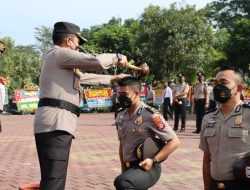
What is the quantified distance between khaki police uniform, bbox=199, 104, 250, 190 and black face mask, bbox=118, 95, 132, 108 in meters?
0.81

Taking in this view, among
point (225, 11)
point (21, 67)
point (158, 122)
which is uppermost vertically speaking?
point (225, 11)

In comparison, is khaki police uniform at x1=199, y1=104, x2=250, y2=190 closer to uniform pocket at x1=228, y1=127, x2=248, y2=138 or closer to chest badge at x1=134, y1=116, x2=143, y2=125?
uniform pocket at x1=228, y1=127, x2=248, y2=138

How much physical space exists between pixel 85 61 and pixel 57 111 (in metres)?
0.48

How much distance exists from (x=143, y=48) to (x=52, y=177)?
108 feet

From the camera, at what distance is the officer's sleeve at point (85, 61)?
184 inches

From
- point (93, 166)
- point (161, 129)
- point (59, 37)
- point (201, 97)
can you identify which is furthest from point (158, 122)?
point (201, 97)

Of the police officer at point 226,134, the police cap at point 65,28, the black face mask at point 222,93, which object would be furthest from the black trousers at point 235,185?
the police cap at point 65,28

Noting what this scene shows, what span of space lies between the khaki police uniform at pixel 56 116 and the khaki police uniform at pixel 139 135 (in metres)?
0.40

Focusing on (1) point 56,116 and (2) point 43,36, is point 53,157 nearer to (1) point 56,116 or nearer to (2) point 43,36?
(1) point 56,116

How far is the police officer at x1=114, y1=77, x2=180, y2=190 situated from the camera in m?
4.56

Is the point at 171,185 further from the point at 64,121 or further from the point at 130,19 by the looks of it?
the point at 130,19

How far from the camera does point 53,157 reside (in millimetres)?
4836

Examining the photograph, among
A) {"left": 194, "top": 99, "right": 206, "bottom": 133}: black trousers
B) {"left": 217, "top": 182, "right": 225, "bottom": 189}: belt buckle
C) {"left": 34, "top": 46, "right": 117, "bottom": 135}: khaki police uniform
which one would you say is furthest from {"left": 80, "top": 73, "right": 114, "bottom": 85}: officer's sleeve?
{"left": 194, "top": 99, "right": 206, "bottom": 133}: black trousers

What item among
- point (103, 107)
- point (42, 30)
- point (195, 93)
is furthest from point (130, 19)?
point (195, 93)
